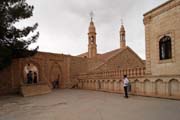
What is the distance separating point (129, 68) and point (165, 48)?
12.0 feet

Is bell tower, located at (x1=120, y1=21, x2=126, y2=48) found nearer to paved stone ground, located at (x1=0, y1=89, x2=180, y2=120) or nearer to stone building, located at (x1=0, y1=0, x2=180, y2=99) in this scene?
stone building, located at (x1=0, y1=0, x2=180, y2=99)

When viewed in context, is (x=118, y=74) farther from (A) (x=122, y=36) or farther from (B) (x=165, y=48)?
(A) (x=122, y=36)

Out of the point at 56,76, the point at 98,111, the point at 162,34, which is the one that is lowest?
the point at 98,111

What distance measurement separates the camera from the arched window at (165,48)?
12.5 meters

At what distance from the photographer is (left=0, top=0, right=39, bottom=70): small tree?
1431 cm

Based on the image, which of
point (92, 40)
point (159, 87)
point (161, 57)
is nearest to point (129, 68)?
point (161, 57)

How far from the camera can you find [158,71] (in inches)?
518

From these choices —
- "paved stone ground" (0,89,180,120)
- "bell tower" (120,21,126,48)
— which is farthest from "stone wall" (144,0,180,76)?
"bell tower" (120,21,126,48)

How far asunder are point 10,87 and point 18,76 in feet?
5.08

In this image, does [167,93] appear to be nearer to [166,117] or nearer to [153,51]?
[153,51]

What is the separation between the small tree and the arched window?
11.8 metres

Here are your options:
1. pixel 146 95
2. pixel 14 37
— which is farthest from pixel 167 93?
pixel 14 37

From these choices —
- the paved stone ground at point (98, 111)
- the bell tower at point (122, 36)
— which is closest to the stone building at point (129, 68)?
the paved stone ground at point (98, 111)

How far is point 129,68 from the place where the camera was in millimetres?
15328
